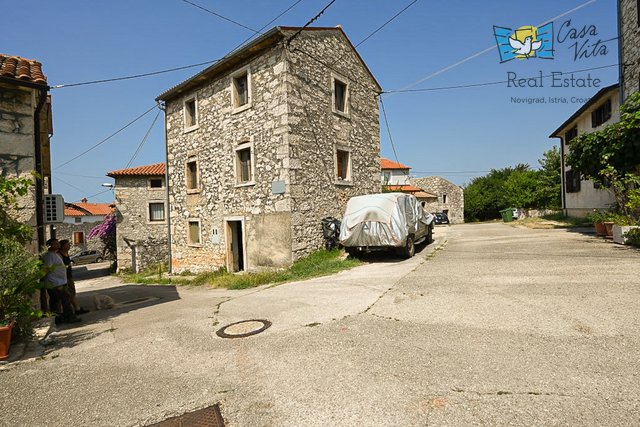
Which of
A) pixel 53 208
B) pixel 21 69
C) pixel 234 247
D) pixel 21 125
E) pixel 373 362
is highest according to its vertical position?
pixel 21 69

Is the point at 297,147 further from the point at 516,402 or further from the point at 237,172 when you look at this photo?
the point at 516,402

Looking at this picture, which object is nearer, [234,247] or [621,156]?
[621,156]

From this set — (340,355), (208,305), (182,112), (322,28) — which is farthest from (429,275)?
(182,112)

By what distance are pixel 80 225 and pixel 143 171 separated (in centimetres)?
2116

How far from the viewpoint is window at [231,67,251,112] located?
1220 centimetres

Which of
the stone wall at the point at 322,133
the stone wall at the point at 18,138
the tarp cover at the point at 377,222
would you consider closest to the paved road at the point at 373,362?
the stone wall at the point at 18,138

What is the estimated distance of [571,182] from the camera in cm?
2125

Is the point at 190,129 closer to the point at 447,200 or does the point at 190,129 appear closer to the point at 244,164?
the point at 244,164

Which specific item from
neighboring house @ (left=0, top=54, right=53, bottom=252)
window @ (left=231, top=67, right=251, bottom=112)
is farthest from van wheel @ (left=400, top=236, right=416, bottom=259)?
neighboring house @ (left=0, top=54, right=53, bottom=252)

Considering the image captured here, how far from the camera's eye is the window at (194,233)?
47.4 feet

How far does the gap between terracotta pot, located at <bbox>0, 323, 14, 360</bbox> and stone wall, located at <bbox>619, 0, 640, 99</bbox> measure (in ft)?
64.3

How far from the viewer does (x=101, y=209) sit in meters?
45.7

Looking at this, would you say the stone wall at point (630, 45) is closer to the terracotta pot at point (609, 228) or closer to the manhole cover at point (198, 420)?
the terracotta pot at point (609, 228)

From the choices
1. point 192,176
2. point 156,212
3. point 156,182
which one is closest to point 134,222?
point 156,212
